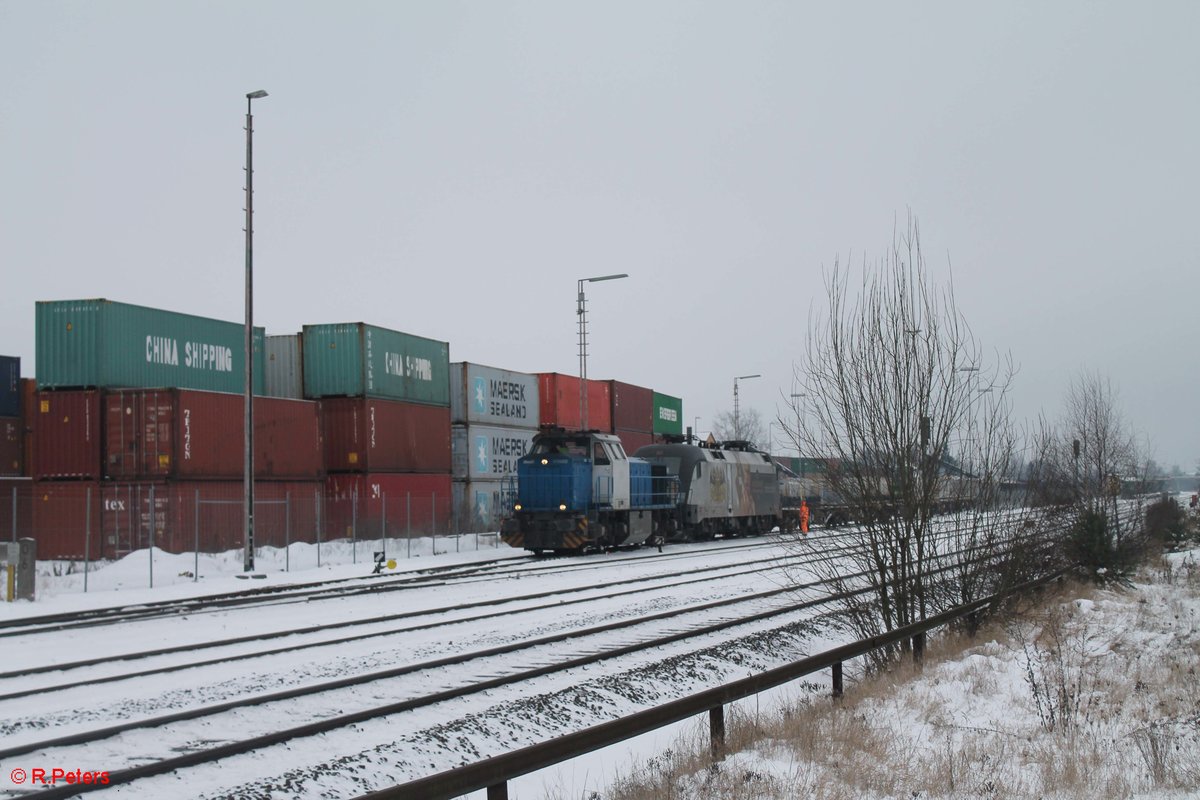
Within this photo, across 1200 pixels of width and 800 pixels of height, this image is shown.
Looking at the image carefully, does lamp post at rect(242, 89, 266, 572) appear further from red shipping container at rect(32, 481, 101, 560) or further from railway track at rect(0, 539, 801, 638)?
red shipping container at rect(32, 481, 101, 560)

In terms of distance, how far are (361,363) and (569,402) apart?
13785 mm

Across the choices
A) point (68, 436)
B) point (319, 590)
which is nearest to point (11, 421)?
point (68, 436)

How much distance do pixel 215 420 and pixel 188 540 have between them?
3.50 metres

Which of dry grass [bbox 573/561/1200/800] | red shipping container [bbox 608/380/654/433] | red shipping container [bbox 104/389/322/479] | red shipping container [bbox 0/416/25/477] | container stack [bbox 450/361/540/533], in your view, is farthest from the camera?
red shipping container [bbox 608/380/654/433]

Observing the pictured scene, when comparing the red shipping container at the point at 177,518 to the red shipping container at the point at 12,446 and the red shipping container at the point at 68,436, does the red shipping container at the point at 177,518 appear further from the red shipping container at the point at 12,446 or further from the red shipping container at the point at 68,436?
the red shipping container at the point at 12,446

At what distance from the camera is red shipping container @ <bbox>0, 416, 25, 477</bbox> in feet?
94.1

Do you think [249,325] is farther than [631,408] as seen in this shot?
No

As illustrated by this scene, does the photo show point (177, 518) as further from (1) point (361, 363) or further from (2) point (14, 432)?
(1) point (361, 363)

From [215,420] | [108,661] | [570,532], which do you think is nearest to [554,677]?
[108,661]

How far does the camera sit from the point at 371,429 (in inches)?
1303

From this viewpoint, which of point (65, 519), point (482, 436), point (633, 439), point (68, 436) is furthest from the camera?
point (633, 439)

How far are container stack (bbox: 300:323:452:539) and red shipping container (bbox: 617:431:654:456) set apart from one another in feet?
44.6

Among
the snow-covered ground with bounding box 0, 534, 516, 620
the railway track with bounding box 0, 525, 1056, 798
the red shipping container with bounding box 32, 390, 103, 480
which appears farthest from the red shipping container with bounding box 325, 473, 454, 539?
the railway track with bounding box 0, 525, 1056, 798

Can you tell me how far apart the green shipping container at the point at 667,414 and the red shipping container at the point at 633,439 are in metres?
2.32
